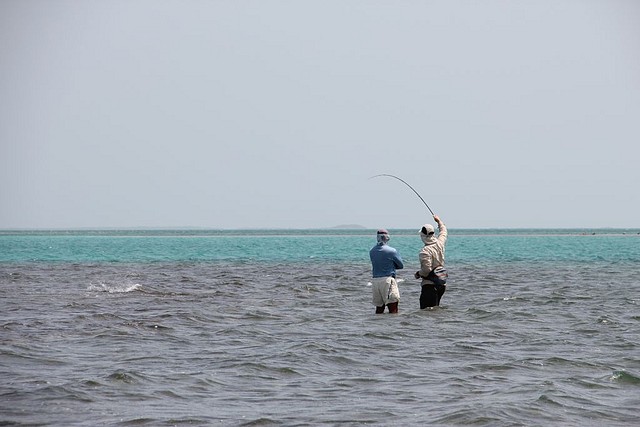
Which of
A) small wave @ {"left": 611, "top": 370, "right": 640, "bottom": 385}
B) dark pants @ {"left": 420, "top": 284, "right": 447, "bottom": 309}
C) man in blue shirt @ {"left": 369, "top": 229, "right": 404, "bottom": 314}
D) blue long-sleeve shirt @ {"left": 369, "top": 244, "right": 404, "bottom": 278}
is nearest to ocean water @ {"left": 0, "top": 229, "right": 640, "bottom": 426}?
small wave @ {"left": 611, "top": 370, "right": 640, "bottom": 385}

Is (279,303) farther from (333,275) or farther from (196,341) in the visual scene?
(333,275)

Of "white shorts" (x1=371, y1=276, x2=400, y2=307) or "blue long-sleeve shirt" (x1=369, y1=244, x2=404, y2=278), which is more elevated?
"blue long-sleeve shirt" (x1=369, y1=244, x2=404, y2=278)

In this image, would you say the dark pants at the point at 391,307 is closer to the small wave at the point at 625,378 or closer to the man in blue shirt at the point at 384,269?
Result: the man in blue shirt at the point at 384,269

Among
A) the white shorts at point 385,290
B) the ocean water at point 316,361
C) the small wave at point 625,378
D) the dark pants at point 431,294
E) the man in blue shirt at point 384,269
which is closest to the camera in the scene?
the ocean water at point 316,361

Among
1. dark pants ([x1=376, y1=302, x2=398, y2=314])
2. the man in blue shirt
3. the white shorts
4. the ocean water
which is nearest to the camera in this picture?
the ocean water

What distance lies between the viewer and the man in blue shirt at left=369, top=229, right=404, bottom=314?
17188 millimetres

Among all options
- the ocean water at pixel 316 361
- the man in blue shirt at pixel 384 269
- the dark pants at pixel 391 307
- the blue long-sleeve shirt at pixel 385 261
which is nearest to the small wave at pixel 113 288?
the ocean water at pixel 316 361

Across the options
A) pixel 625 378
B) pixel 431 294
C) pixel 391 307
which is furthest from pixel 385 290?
pixel 625 378

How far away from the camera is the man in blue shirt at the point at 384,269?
17.2 metres

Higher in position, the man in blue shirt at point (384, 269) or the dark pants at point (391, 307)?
the man in blue shirt at point (384, 269)

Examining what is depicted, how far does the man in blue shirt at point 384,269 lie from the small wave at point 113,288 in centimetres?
939

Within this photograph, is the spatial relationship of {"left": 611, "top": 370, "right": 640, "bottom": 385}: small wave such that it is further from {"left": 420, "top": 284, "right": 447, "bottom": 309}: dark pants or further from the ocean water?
{"left": 420, "top": 284, "right": 447, "bottom": 309}: dark pants

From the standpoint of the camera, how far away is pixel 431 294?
18.2 meters

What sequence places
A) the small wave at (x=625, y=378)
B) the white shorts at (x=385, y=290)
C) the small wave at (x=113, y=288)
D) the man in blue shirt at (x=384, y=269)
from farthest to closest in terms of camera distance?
the small wave at (x=113, y=288) → the white shorts at (x=385, y=290) → the man in blue shirt at (x=384, y=269) → the small wave at (x=625, y=378)
